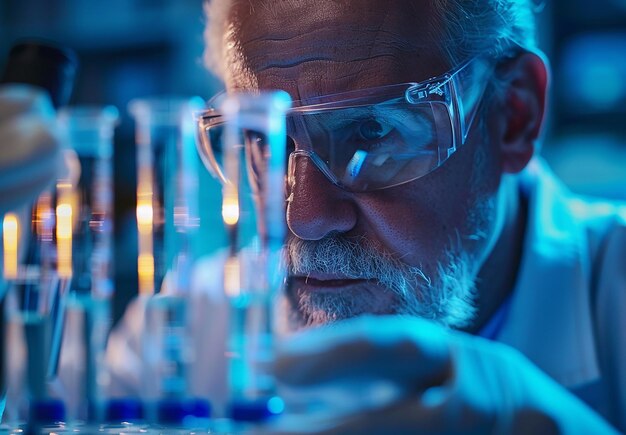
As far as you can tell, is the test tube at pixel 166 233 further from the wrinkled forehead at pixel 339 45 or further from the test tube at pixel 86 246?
the wrinkled forehead at pixel 339 45

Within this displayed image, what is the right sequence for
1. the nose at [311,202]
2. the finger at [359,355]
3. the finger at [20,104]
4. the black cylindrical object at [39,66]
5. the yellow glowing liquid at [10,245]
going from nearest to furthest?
the finger at [359,355], the finger at [20,104], the yellow glowing liquid at [10,245], the black cylindrical object at [39,66], the nose at [311,202]

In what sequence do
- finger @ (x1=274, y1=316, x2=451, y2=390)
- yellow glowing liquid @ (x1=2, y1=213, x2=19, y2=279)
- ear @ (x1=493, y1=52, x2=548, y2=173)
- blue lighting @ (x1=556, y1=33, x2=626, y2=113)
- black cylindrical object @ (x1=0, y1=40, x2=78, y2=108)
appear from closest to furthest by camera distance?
finger @ (x1=274, y1=316, x2=451, y2=390) → yellow glowing liquid @ (x1=2, y1=213, x2=19, y2=279) → black cylindrical object @ (x1=0, y1=40, x2=78, y2=108) → ear @ (x1=493, y1=52, x2=548, y2=173) → blue lighting @ (x1=556, y1=33, x2=626, y2=113)

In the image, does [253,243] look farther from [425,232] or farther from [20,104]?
[425,232]

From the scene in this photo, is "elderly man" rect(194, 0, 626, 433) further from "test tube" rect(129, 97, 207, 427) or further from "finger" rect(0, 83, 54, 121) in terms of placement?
"finger" rect(0, 83, 54, 121)

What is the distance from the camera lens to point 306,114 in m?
1.11

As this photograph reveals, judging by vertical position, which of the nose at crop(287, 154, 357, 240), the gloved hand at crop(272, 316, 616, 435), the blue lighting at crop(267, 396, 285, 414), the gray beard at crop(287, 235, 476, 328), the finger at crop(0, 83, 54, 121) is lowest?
the blue lighting at crop(267, 396, 285, 414)

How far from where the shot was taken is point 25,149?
0.75 metres

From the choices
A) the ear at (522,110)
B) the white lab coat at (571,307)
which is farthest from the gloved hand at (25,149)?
the ear at (522,110)

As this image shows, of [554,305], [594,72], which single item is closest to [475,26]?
[554,305]

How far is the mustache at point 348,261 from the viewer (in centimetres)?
114

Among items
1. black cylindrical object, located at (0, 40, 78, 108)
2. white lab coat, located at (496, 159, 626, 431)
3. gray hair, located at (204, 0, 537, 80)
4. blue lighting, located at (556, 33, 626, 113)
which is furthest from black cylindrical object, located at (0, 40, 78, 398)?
blue lighting, located at (556, 33, 626, 113)

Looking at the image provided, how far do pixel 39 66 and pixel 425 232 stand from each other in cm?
69

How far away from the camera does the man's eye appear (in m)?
1.15

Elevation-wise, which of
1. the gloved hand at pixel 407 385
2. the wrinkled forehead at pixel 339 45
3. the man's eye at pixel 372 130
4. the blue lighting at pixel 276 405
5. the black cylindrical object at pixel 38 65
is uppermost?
the wrinkled forehead at pixel 339 45
